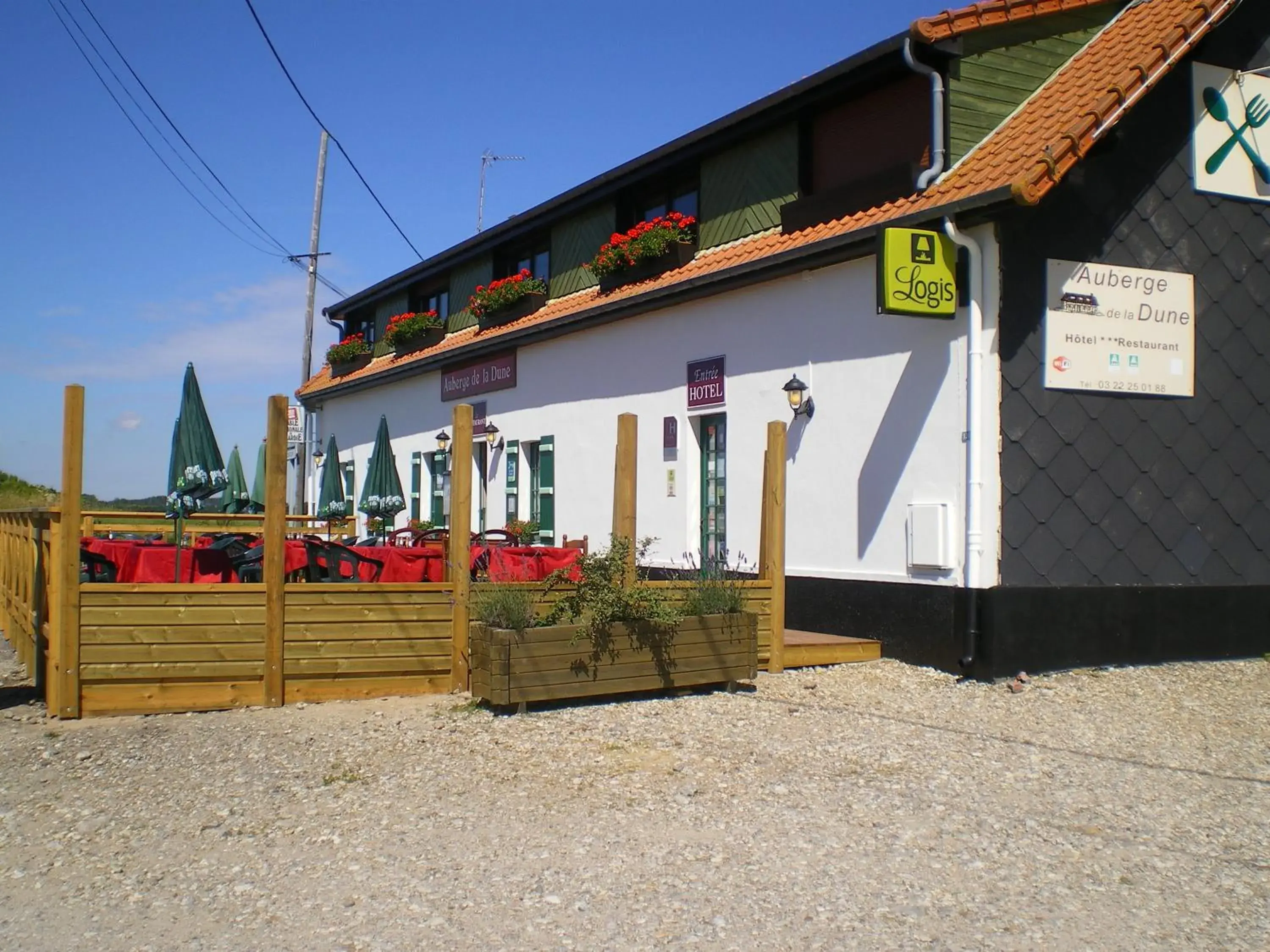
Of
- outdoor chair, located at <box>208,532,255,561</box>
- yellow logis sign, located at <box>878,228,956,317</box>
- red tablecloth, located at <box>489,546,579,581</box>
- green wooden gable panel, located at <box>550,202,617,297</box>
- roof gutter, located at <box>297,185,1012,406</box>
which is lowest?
red tablecloth, located at <box>489,546,579,581</box>

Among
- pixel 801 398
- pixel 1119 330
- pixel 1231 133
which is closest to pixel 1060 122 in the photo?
pixel 1119 330

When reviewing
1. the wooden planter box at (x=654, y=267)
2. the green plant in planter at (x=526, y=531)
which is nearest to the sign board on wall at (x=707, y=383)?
the wooden planter box at (x=654, y=267)

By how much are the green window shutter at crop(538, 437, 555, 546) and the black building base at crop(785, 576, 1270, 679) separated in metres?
5.46

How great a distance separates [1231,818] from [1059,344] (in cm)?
457

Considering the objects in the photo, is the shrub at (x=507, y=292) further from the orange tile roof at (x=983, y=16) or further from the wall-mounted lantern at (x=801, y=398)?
the orange tile roof at (x=983, y=16)

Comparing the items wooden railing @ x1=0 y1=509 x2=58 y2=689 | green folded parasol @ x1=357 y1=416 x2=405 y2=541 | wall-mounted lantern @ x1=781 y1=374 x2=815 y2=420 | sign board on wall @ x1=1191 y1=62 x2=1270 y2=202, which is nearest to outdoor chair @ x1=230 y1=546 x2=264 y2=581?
wooden railing @ x1=0 y1=509 x2=58 y2=689

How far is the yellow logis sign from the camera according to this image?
891cm

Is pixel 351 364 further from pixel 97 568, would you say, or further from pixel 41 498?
pixel 97 568

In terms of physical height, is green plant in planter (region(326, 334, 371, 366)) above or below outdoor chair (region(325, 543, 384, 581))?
above

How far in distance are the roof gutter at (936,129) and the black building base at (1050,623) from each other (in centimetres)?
342

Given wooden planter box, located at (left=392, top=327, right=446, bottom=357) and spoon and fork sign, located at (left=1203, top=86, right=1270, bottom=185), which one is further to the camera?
wooden planter box, located at (left=392, top=327, right=446, bottom=357)

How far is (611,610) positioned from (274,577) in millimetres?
2253

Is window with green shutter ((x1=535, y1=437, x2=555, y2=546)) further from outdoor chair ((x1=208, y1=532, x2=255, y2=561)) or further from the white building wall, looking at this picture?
outdoor chair ((x1=208, y1=532, x2=255, y2=561))

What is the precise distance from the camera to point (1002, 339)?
9.15 metres
